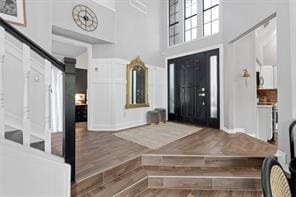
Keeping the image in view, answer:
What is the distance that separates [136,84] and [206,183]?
398cm

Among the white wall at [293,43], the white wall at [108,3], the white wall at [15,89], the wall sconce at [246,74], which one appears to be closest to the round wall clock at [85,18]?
the white wall at [108,3]

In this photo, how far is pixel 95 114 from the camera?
569 cm

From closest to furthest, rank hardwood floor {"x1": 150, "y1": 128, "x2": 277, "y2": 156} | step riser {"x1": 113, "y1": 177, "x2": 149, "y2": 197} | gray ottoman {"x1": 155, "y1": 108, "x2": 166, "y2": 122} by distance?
step riser {"x1": 113, "y1": 177, "x2": 149, "y2": 197} < hardwood floor {"x1": 150, "y1": 128, "x2": 277, "y2": 156} < gray ottoman {"x1": 155, "y1": 108, "x2": 166, "y2": 122}

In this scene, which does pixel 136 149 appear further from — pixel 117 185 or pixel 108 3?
pixel 108 3

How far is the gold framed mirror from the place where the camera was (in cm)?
604

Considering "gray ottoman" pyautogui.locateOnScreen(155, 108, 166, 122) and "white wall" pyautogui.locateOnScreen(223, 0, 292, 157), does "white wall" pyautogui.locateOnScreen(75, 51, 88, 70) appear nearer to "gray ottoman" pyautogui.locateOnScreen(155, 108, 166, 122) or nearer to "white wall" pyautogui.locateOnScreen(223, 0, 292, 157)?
"gray ottoman" pyautogui.locateOnScreen(155, 108, 166, 122)

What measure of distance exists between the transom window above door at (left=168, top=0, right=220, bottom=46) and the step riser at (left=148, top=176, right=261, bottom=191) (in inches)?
164

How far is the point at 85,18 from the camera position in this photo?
488 cm

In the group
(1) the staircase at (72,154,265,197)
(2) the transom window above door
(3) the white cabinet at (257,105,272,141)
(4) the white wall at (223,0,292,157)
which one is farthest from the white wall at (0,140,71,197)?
(2) the transom window above door

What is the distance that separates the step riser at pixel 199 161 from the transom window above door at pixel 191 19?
3.79 meters

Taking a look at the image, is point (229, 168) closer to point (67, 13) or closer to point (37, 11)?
point (37, 11)

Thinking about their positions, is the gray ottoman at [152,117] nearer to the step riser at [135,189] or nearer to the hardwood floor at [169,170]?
the hardwood floor at [169,170]

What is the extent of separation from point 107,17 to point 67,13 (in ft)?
3.79

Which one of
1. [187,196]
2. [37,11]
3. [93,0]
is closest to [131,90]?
[93,0]
